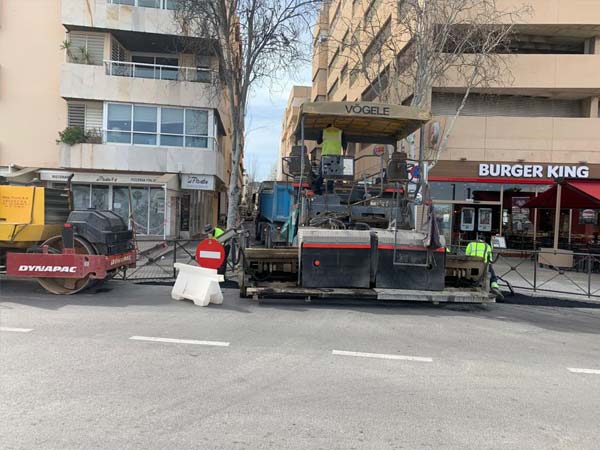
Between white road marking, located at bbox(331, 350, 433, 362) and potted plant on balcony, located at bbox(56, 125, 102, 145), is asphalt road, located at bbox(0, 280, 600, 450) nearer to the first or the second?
white road marking, located at bbox(331, 350, 433, 362)

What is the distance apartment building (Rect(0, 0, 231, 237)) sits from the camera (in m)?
22.6

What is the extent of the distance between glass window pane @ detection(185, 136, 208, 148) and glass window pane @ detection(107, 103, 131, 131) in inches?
108

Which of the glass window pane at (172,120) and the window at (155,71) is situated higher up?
the window at (155,71)

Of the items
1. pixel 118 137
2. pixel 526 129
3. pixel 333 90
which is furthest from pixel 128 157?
pixel 333 90

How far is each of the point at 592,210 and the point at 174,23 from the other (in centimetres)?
1965

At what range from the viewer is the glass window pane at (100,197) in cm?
2358

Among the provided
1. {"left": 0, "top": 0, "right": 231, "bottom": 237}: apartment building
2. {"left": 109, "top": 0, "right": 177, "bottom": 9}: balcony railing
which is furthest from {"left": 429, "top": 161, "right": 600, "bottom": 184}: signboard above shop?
{"left": 109, "top": 0, "right": 177, "bottom": 9}: balcony railing

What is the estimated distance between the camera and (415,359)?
5.59 metres

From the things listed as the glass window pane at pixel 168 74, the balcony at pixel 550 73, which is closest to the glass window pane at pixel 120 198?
the glass window pane at pixel 168 74

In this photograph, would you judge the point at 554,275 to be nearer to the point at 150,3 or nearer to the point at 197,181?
the point at 197,181

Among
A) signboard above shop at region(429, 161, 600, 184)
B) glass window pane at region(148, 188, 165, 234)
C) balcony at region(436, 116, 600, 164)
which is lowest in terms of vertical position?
glass window pane at region(148, 188, 165, 234)

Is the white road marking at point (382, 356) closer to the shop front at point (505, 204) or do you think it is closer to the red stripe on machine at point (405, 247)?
the red stripe on machine at point (405, 247)

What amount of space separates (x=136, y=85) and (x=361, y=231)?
1826 cm

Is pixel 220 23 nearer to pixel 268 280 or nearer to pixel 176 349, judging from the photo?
pixel 268 280
